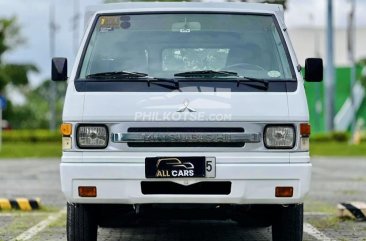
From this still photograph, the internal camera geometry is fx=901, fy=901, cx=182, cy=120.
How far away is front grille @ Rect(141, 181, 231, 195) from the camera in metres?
7.11

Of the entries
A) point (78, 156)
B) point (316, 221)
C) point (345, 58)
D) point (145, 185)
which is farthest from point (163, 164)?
point (345, 58)

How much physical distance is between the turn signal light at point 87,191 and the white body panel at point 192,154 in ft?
0.11

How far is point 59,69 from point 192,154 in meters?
1.73

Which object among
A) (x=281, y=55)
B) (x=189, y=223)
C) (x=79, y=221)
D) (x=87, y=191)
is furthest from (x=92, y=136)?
(x=189, y=223)

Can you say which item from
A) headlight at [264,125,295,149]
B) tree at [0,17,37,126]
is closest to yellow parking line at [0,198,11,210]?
headlight at [264,125,295,149]

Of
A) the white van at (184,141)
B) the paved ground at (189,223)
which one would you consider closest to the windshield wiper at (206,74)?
the white van at (184,141)

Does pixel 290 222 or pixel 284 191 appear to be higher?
pixel 284 191

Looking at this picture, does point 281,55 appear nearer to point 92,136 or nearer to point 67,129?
point 92,136

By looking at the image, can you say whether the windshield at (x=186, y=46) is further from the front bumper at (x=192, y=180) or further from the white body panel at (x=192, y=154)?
the front bumper at (x=192, y=180)

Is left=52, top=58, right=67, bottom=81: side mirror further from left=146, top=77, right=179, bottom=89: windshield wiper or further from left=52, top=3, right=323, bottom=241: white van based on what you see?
left=146, top=77, right=179, bottom=89: windshield wiper

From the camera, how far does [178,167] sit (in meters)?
7.05

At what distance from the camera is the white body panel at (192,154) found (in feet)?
23.2

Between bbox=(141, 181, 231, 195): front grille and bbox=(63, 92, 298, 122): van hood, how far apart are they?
0.51 meters

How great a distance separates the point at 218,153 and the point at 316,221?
4.10 m
